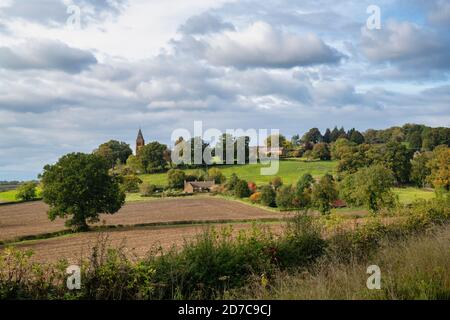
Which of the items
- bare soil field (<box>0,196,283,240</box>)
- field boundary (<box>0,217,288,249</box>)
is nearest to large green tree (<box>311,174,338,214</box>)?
bare soil field (<box>0,196,283,240</box>)

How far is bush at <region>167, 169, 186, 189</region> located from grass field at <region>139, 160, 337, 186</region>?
5.08 ft

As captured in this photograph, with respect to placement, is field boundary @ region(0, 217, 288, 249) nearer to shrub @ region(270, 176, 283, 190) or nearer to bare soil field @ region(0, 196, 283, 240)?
bare soil field @ region(0, 196, 283, 240)

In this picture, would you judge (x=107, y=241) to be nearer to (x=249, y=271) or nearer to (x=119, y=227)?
(x=119, y=227)

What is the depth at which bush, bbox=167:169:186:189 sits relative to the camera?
86.6 metres

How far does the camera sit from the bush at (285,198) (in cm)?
5965

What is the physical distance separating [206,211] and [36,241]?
25832mm

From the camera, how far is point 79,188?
136ft

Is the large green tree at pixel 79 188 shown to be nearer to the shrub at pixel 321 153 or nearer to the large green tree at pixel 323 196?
the large green tree at pixel 323 196

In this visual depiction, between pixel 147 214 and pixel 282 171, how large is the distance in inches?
1478

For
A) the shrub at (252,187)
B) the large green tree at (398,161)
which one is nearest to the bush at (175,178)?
the shrub at (252,187)

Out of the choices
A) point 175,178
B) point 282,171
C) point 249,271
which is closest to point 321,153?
point 282,171

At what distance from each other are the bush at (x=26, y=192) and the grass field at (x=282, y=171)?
68.4 ft
